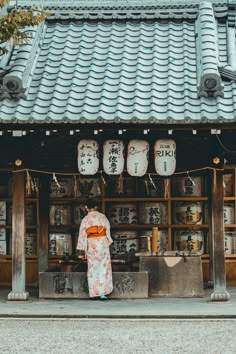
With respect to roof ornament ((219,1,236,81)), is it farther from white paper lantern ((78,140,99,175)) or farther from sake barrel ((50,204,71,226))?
sake barrel ((50,204,71,226))

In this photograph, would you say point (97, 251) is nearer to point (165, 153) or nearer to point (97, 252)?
point (97, 252)

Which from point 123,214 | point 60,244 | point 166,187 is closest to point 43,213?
point 60,244

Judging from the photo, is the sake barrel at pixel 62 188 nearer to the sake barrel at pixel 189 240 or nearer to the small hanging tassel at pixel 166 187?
the small hanging tassel at pixel 166 187

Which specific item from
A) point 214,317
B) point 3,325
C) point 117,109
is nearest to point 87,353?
point 3,325

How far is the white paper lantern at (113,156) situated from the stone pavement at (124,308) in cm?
236

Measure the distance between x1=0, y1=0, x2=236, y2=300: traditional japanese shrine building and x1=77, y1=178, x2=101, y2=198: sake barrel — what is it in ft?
0.10

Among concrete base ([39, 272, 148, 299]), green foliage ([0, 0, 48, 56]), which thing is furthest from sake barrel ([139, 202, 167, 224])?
green foliage ([0, 0, 48, 56])

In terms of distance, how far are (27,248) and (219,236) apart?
4887mm

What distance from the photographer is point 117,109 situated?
12984 mm

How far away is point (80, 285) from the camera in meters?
14.1

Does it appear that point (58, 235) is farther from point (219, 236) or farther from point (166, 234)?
point (219, 236)

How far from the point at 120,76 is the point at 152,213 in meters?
3.59

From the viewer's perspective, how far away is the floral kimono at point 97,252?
13898 millimetres

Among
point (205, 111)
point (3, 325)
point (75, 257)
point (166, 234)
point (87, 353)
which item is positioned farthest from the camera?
point (166, 234)
